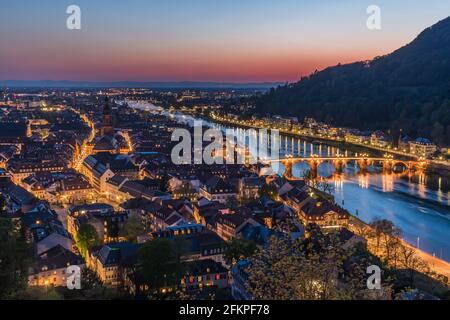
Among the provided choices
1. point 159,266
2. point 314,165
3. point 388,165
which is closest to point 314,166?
point 314,165

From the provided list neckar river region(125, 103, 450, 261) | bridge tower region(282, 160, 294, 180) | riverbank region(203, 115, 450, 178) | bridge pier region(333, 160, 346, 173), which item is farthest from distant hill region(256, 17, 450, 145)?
bridge tower region(282, 160, 294, 180)

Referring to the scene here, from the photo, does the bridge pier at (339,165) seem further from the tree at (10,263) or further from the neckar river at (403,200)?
the tree at (10,263)

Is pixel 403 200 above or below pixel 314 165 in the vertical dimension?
below

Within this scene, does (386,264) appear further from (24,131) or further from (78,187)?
(24,131)

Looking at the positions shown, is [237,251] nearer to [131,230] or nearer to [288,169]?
[131,230]

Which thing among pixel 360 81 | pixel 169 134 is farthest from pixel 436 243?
pixel 360 81
